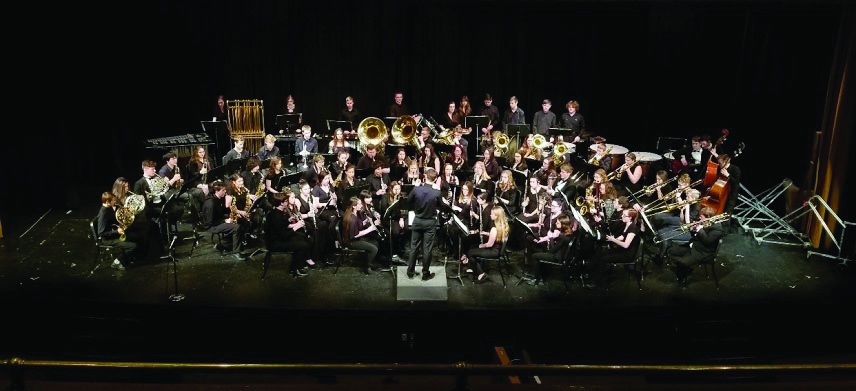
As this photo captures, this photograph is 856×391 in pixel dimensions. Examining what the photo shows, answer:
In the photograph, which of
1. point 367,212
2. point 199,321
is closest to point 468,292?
point 367,212

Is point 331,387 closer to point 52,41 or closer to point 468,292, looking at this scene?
point 468,292

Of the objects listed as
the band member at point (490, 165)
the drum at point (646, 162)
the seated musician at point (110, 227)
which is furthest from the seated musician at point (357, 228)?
the drum at point (646, 162)

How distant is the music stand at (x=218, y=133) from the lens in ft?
44.2

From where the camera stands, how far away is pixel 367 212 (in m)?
9.42

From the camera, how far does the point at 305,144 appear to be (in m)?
12.3

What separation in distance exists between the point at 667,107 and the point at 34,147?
13.1 m

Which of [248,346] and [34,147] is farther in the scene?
[34,147]

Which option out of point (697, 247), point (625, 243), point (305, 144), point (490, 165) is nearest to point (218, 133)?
point (305, 144)

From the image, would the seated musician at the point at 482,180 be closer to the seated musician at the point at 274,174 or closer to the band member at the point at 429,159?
the band member at the point at 429,159

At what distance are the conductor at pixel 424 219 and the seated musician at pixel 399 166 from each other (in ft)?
6.42

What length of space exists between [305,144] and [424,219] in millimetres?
4246

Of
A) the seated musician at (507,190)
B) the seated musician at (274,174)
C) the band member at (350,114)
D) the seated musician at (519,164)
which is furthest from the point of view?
the band member at (350,114)

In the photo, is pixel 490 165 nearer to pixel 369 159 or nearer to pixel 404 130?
pixel 369 159

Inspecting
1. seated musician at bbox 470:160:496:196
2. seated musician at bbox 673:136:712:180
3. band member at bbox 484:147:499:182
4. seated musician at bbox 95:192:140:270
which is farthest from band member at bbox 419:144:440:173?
seated musician at bbox 95:192:140:270
